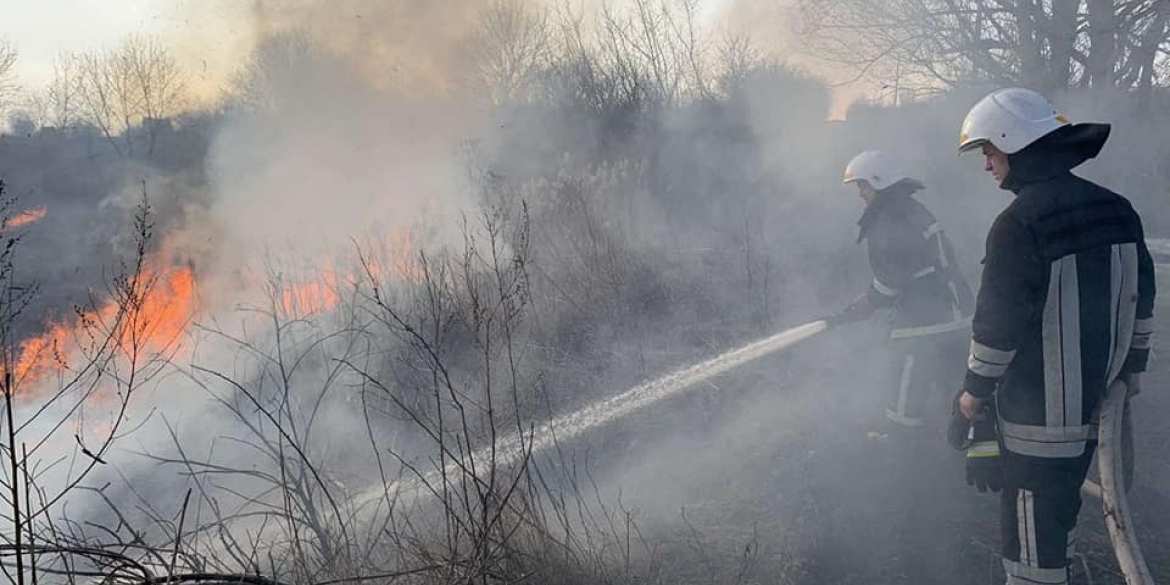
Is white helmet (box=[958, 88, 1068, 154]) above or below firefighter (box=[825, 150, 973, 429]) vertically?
above

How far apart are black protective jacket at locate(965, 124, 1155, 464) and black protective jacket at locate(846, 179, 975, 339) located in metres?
1.57

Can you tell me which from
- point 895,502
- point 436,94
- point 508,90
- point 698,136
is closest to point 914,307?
point 895,502

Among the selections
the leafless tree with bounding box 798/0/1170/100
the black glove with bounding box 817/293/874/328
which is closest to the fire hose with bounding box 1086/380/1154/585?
the black glove with bounding box 817/293/874/328

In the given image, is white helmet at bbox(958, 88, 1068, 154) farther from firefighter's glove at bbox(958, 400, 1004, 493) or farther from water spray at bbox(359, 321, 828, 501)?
water spray at bbox(359, 321, 828, 501)

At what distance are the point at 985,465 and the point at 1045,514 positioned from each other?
321mm

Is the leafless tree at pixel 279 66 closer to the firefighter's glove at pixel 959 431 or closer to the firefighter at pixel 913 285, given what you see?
the firefighter at pixel 913 285

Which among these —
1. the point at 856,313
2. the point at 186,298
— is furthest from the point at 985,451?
the point at 186,298

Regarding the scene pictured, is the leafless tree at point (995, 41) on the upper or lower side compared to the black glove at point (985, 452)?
upper

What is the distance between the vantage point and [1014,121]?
2740 millimetres

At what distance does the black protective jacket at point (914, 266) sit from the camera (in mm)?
4293

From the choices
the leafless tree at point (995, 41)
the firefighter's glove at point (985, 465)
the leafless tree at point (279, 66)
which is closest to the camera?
the firefighter's glove at point (985, 465)

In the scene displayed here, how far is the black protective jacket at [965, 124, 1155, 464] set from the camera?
256 centimetres

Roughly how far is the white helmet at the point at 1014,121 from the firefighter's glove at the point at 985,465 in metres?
1.22

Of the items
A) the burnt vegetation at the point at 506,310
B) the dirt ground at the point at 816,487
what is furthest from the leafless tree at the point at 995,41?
the dirt ground at the point at 816,487
